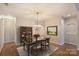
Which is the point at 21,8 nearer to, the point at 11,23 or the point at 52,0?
the point at 11,23

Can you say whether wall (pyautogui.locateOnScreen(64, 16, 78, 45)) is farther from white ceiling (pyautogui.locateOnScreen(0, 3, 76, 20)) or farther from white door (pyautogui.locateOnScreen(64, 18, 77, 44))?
white ceiling (pyautogui.locateOnScreen(0, 3, 76, 20))

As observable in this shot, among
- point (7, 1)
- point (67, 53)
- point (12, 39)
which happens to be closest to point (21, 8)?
point (7, 1)

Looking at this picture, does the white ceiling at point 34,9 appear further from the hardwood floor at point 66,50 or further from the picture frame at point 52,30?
the hardwood floor at point 66,50

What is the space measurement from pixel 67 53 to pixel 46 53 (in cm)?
38

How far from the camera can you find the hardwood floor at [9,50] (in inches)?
62.5

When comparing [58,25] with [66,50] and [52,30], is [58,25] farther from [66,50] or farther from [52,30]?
[66,50]

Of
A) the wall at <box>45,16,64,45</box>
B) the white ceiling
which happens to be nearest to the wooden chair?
the wall at <box>45,16,64,45</box>

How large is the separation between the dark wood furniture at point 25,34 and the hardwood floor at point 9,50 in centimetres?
17

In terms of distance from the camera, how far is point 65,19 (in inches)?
64.2

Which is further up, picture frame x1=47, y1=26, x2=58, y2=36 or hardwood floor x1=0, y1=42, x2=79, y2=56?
picture frame x1=47, y1=26, x2=58, y2=36

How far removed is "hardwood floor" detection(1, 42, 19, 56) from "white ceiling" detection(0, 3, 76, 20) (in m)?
0.53

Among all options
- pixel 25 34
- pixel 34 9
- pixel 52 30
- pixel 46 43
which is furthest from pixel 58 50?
pixel 34 9

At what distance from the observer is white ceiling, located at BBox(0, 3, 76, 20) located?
5.25ft

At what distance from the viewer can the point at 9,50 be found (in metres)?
1.61
